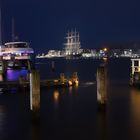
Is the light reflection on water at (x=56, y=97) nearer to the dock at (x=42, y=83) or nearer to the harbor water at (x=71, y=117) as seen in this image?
the harbor water at (x=71, y=117)

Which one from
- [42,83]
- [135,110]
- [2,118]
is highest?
[42,83]

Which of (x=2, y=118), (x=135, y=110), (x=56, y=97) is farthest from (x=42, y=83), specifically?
(x=2, y=118)

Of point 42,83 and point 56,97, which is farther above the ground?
point 42,83

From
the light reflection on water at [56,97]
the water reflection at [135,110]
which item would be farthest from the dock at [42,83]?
the water reflection at [135,110]

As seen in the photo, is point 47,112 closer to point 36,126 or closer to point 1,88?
point 36,126

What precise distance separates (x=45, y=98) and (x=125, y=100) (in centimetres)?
744

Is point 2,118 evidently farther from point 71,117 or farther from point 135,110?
point 135,110

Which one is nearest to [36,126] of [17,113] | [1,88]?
[17,113]

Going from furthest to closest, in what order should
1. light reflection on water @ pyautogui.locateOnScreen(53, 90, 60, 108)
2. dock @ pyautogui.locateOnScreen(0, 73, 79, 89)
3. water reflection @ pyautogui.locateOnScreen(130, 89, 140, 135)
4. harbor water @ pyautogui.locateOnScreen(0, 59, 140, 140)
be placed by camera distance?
dock @ pyautogui.locateOnScreen(0, 73, 79, 89)
light reflection on water @ pyautogui.locateOnScreen(53, 90, 60, 108)
water reflection @ pyautogui.locateOnScreen(130, 89, 140, 135)
harbor water @ pyautogui.locateOnScreen(0, 59, 140, 140)

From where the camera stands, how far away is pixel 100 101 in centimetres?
2628

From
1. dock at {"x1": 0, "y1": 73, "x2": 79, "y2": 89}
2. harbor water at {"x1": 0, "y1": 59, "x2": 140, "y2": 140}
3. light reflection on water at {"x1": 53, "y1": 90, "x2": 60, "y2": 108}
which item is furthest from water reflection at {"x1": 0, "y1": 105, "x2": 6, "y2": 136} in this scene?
dock at {"x1": 0, "y1": 73, "x2": 79, "y2": 89}

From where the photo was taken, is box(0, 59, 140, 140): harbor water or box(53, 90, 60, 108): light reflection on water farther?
box(53, 90, 60, 108): light reflection on water

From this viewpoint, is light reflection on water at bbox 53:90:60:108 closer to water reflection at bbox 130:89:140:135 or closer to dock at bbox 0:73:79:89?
dock at bbox 0:73:79:89

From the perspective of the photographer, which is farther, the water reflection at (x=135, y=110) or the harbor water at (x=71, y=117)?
the water reflection at (x=135, y=110)
